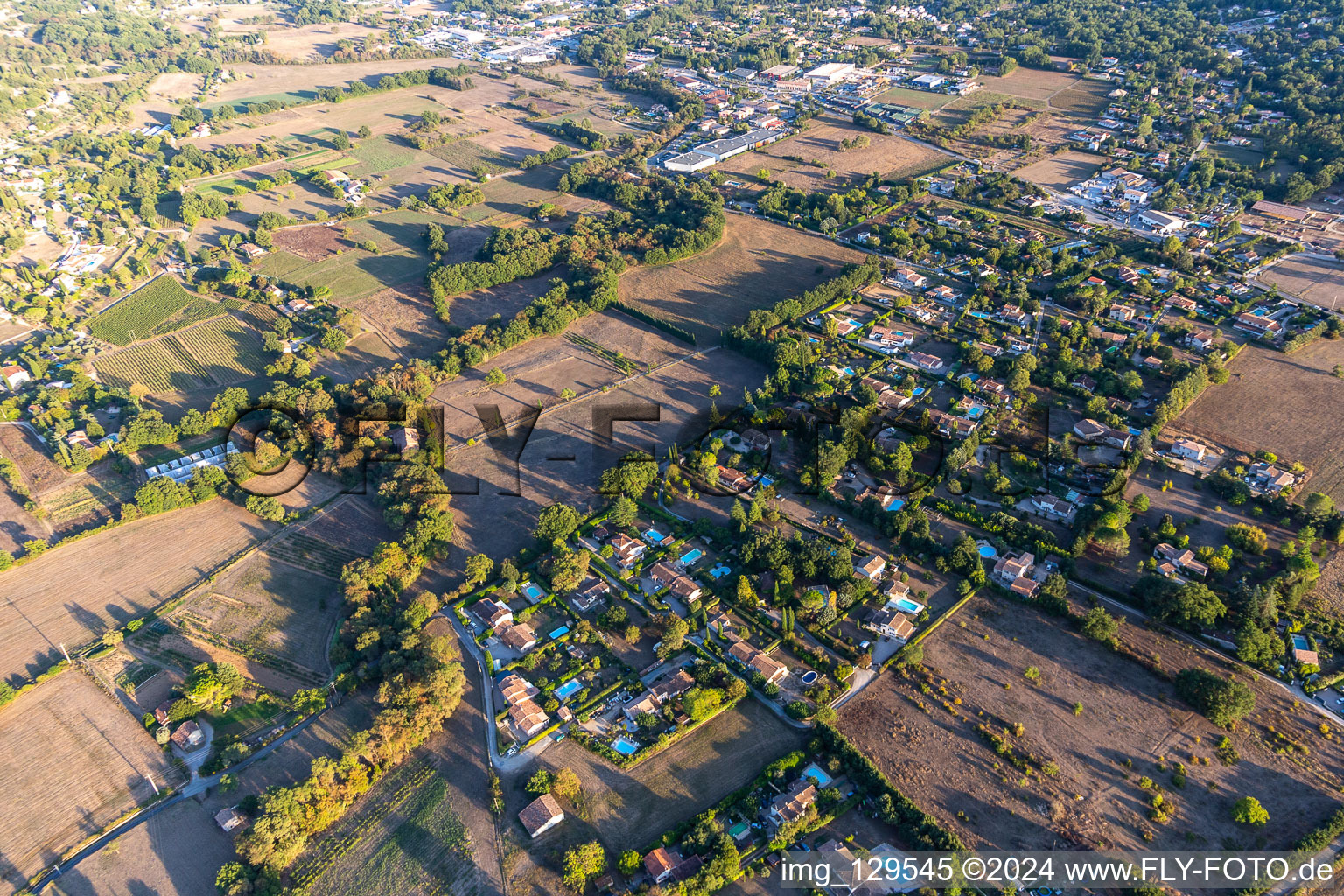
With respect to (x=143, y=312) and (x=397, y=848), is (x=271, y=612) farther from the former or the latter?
(x=143, y=312)

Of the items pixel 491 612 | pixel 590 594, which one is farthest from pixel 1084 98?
pixel 491 612

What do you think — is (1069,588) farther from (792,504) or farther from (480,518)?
(480,518)

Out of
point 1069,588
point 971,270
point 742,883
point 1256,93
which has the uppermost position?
point 1256,93

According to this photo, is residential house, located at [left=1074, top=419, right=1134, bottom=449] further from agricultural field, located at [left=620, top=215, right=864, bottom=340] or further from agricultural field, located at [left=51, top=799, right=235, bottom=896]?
agricultural field, located at [left=51, top=799, right=235, bottom=896]

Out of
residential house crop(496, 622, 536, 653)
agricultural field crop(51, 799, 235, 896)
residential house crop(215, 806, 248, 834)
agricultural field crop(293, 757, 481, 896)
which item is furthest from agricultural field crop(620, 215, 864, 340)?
agricultural field crop(51, 799, 235, 896)

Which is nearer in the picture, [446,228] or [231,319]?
[231,319]

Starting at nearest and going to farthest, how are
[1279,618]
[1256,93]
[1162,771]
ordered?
[1162,771]
[1279,618]
[1256,93]

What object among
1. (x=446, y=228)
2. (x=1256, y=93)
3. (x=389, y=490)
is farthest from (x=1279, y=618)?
(x=1256, y=93)
